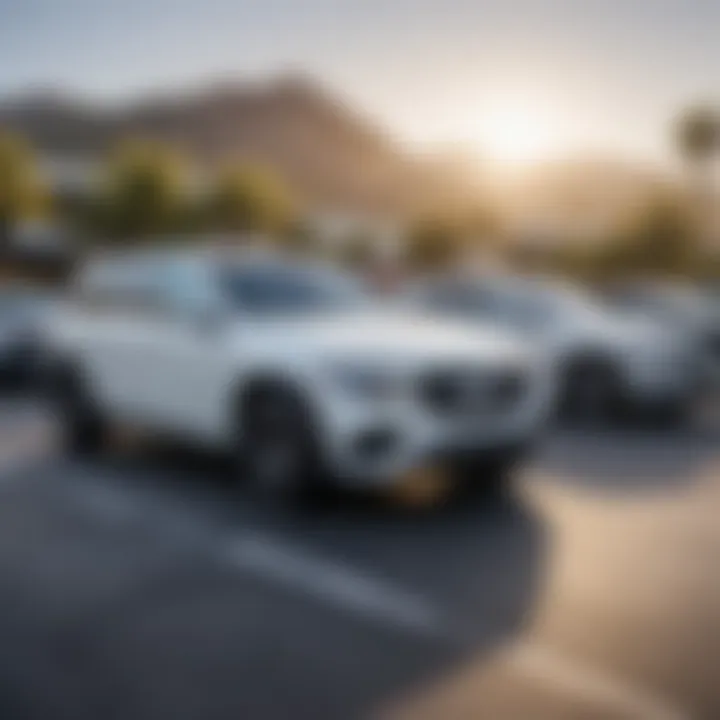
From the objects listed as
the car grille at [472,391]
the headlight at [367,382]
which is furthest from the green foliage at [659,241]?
the headlight at [367,382]

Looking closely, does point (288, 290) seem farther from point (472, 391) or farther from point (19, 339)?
point (19, 339)

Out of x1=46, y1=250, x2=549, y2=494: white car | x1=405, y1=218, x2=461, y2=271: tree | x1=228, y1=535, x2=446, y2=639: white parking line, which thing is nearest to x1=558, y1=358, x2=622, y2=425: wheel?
x1=46, y1=250, x2=549, y2=494: white car

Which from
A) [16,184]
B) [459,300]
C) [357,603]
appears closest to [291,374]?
[357,603]

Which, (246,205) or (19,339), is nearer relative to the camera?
(19,339)

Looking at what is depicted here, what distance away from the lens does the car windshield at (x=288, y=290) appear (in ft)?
22.1

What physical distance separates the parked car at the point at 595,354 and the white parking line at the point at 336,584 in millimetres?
5214

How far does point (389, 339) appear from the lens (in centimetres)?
603

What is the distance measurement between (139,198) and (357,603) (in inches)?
914

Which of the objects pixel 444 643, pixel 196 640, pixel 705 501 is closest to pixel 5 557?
pixel 196 640

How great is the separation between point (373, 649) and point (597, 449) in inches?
186

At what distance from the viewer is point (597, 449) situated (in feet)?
26.5

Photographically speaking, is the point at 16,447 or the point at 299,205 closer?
the point at 16,447

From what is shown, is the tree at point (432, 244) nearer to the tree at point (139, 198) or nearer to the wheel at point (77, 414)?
the tree at point (139, 198)

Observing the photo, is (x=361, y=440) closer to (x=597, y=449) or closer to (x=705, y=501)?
(x=705, y=501)
